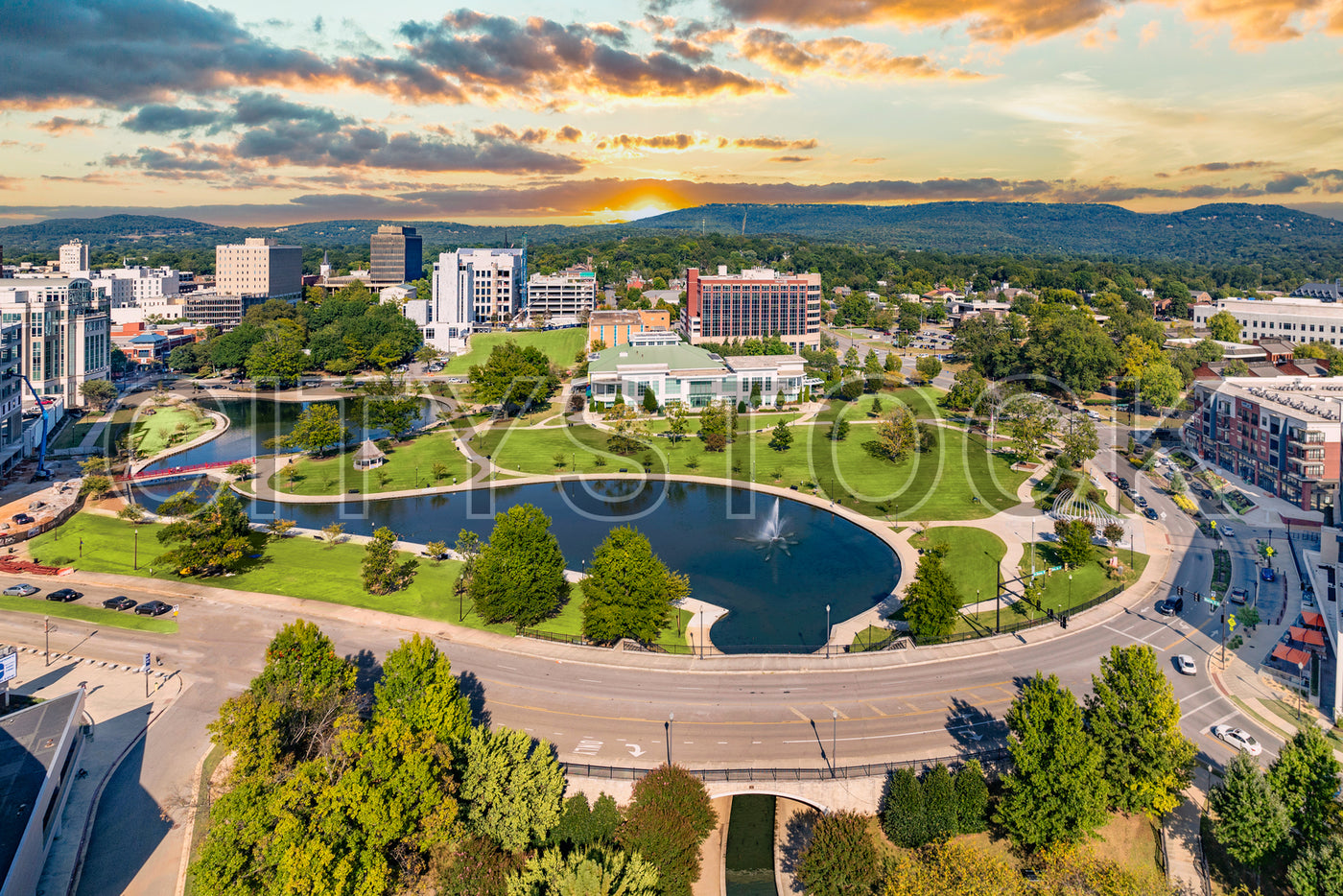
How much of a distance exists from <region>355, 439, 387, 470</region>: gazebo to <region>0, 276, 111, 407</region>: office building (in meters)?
46.7

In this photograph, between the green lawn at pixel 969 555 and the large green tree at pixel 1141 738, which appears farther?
the green lawn at pixel 969 555

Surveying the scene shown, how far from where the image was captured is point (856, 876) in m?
26.2

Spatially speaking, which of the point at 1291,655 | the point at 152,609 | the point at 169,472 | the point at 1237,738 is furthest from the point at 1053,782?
the point at 169,472

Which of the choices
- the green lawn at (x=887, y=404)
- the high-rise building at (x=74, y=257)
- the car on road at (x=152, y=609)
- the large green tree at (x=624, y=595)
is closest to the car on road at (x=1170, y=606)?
the large green tree at (x=624, y=595)

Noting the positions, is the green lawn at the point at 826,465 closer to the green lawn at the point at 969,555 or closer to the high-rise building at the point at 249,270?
the green lawn at the point at 969,555

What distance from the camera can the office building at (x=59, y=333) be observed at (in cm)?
9162

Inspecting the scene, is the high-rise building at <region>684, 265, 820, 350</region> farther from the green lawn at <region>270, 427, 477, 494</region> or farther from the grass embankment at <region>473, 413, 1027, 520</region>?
the green lawn at <region>270, 427, 477, 494</region>

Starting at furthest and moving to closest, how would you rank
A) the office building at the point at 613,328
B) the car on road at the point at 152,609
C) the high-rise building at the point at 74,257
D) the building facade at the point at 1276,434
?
the high-rise building at the point at 74,257
the office building at the point at 613,328
the building facade at the point at 1276,434
the car on road at the point at 152,609

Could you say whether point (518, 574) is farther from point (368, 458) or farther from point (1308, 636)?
point (368, 458)

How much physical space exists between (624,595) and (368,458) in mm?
45228

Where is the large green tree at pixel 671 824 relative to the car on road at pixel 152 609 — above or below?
below

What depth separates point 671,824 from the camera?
87.3 feet

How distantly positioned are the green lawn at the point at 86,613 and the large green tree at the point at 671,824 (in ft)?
93.6

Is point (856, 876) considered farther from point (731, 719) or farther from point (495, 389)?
point (495, 389)
